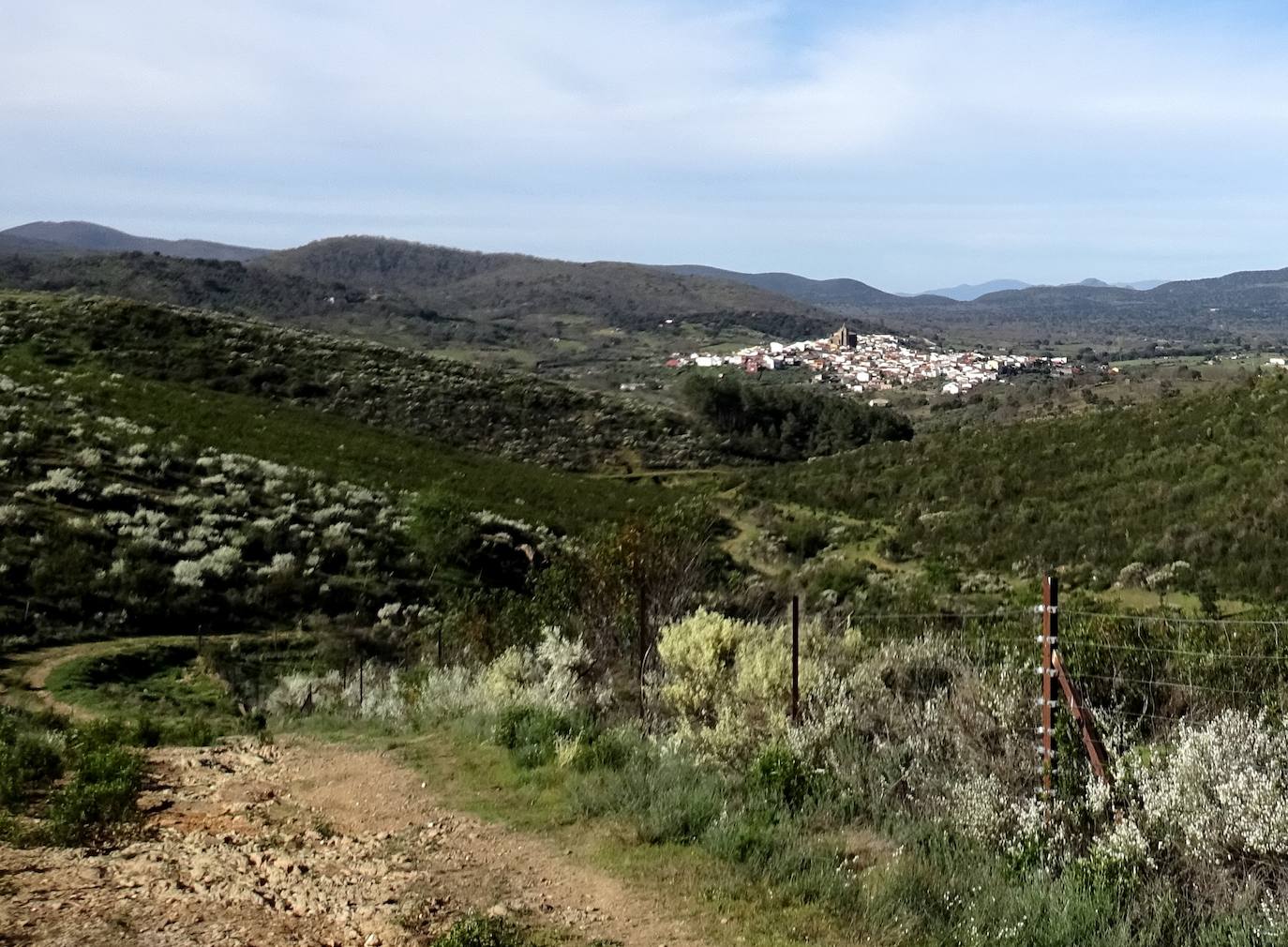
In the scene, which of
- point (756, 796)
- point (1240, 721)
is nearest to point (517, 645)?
point (756, 796)

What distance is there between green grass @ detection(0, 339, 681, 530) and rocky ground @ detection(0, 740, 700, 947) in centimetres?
1783

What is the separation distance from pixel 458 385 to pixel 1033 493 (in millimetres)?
30207

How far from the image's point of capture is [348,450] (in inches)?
1185

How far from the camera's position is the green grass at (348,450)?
26.9 meters

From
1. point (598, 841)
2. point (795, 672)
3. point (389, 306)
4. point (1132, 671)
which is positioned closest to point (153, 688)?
point (598, 841)

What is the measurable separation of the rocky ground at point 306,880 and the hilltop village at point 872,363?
88.0 m

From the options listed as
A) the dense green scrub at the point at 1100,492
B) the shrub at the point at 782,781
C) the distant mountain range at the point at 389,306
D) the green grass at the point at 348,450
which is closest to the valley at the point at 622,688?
the shrub at the point at 782,781

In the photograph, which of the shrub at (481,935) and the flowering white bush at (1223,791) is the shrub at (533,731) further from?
the flowering white bush at (1223,791)

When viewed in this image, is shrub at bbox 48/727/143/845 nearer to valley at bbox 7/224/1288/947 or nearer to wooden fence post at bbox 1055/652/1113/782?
valley at bbox 7/224/1288/947

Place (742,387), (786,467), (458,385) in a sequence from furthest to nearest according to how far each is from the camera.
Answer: (742,387)
(458,385)
(786,467)

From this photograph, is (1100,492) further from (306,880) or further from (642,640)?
(306,880)

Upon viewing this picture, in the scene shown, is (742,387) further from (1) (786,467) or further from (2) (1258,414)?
(2) (1258,414)

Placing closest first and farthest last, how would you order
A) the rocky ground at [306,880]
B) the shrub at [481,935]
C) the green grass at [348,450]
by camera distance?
the shrub at [481,935] → the rocky ground at [306,880] → the green grass at [348,450]

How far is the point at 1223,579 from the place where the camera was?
18.0 metres
